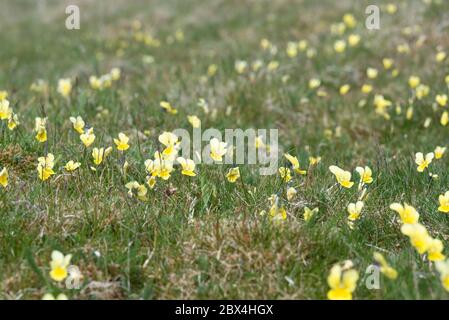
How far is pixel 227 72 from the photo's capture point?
7.96 meters

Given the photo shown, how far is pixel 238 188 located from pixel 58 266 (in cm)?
145

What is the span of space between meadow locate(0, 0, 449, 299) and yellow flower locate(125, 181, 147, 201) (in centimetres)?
1

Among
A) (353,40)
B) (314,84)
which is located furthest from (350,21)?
(314,84)

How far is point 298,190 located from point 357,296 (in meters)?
1.12

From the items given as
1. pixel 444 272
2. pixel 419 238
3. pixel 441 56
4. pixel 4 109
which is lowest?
pixel 444 272

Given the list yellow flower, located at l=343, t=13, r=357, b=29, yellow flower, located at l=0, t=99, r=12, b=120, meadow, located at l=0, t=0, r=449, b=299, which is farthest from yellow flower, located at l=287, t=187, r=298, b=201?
yellow flower, located at l=343, t=13, r=357, b=29

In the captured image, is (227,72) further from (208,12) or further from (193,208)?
(208,12)

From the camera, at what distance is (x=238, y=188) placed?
387 cm

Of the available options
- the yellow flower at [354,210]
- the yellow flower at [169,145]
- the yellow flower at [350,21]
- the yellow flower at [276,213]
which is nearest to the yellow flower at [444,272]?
the yellow flower at [354,210]

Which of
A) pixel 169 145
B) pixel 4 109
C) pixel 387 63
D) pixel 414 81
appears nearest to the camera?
pixel 169 145

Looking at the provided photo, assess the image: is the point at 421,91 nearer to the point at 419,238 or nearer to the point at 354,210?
the point at 354,210

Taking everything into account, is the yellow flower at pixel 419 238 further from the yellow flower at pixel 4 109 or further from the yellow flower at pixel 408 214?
the yellow flower at pixel 4 109

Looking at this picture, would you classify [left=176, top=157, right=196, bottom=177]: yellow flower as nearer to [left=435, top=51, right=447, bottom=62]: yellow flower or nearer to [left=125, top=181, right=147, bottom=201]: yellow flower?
[left=125, top=181, right=147, bottom=201]: yellow flower

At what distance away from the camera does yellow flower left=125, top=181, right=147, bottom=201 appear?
345cm
